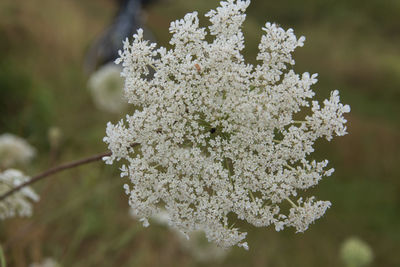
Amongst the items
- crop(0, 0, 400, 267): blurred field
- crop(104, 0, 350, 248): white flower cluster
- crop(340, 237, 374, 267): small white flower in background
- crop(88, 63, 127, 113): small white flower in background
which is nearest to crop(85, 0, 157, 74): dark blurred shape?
crop(0, 0, 400, 267): blurred field

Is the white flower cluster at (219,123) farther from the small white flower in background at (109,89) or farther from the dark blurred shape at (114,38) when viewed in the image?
the dark blurred shape at (114,38)

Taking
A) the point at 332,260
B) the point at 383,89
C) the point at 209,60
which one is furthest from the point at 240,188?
the point at 383,89

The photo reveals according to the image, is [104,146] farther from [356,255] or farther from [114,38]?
[356,255]

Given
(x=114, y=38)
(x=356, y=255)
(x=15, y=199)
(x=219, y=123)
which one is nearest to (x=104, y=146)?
(x=114, y=38)

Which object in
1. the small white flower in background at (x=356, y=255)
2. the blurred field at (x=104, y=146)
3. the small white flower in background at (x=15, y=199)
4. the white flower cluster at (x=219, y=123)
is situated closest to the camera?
the white flower cluster at (x=219, y=123)

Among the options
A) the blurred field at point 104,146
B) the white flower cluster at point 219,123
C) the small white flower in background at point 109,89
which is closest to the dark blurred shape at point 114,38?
the blurred field at point 104,146

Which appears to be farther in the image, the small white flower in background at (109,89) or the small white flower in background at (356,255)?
the small white flower in background at (109,89)

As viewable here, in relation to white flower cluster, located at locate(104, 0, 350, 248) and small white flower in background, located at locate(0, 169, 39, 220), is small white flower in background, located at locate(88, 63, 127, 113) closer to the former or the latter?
small white flower in background, located at locate(0, 169, 39, 220)
